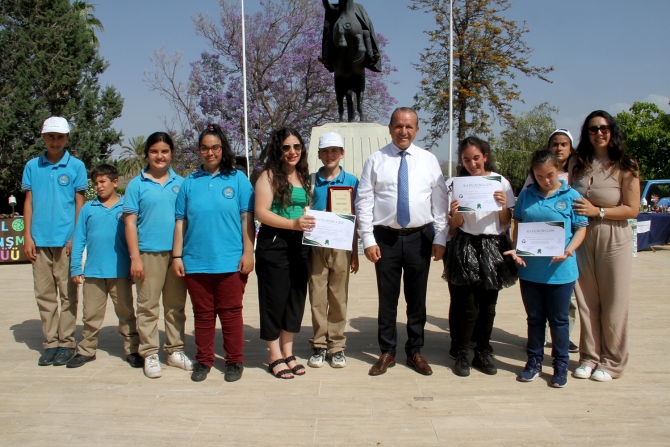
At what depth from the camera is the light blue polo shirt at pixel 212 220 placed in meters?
3.67

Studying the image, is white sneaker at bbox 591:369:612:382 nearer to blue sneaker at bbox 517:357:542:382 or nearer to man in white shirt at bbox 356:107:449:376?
blue sneaker at bbox 517:357:542:382

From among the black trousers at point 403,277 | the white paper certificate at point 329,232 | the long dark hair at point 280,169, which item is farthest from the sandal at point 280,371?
the long dark hair at point 280,169

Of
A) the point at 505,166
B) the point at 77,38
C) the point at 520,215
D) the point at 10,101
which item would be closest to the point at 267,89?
the point at 77,38

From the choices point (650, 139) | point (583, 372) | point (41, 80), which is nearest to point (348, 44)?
point (583, 372)

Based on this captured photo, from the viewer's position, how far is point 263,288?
3.81 metres

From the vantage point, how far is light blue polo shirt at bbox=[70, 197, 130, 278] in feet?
13.2

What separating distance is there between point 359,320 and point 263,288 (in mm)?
1978

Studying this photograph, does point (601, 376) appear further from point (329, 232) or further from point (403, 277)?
point (329, 232)

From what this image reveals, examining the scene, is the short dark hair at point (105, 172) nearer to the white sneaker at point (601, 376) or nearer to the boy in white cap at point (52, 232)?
the boy in white cap at point (52, 232)

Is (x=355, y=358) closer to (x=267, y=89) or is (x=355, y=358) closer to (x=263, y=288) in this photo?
(x=263, y=288)

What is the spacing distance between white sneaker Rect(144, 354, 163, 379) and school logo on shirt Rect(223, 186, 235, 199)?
4.36 ft

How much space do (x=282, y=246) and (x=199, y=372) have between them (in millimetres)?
1076

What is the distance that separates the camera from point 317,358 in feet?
13.2

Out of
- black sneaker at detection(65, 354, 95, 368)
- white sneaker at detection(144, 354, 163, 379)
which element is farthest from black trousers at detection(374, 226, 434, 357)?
black sneaker at detection(65, 354, 95, 368)
